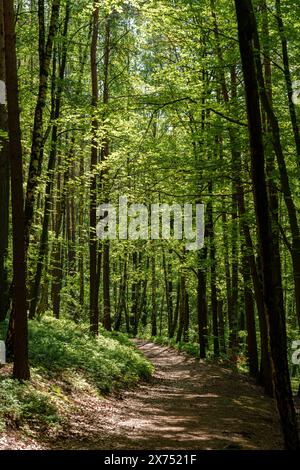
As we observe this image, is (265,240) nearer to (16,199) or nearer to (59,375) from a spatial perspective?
(16,199)

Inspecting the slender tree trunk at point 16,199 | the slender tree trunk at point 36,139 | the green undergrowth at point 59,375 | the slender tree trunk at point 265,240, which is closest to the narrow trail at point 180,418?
the green undergrowth at point 59,375

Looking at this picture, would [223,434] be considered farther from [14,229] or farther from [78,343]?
[78,343]

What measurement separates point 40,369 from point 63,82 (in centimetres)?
914

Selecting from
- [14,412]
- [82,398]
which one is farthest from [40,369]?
[14,412]

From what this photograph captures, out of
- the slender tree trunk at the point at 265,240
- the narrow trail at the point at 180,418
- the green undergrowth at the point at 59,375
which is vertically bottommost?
the narrow trail at the point at 180,418

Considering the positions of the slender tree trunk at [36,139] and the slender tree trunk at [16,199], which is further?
the slender tree trunk at [36,139]

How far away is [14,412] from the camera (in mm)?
8062

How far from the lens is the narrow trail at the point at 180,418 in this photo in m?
8.46

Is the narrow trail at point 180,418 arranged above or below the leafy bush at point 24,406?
below

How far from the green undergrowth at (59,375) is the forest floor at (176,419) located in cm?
36

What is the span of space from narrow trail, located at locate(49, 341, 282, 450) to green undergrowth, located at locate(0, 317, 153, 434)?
1.30ft

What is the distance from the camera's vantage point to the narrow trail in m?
8.46

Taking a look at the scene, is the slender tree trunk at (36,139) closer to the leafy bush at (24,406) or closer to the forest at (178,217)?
the forest at (178,217)

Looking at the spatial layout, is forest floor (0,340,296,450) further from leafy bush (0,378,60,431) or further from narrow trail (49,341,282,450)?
leafy bush (0,378,60,431)
